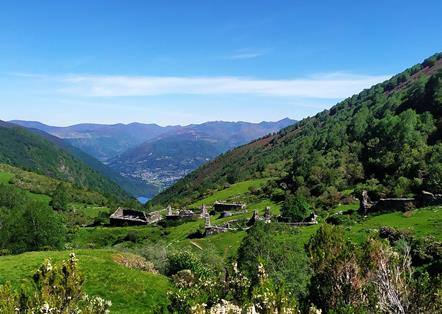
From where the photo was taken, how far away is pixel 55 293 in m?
19.1

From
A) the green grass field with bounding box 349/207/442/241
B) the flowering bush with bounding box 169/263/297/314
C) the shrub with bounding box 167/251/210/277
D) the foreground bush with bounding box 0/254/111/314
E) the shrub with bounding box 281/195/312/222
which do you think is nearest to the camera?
the foreground bush with bounding box 0/254/111/314

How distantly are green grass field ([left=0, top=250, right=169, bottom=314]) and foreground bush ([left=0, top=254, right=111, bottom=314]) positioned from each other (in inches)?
811

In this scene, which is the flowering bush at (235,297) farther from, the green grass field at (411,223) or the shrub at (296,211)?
the shrub at (296,211)

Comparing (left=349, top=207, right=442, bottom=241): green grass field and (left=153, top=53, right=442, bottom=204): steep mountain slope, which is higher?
(left=153, top=53, right=442, bottom=204): steep mountain slope

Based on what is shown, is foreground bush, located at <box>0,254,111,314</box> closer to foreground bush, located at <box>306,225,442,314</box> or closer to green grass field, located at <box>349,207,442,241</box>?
foreground bush, located at <box>306,225,442,314</box>

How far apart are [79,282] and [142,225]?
334 feet

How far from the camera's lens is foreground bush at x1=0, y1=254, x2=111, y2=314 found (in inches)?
701

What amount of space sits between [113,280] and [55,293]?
2724 centimetres

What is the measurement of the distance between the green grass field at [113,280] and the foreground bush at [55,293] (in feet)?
67.6

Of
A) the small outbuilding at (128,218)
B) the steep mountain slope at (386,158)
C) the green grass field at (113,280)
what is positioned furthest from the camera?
the small outbuilding at (128,218)

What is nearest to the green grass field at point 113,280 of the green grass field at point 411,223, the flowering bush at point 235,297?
the flowering bush at point 235,297

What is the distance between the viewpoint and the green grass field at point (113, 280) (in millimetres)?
42125

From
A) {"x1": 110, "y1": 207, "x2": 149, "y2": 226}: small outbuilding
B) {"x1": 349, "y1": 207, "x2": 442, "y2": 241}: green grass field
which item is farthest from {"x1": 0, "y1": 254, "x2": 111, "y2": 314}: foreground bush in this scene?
{"x1": 110, "y1": 207, "x2": 149, "y2": 226}: small outbuilding

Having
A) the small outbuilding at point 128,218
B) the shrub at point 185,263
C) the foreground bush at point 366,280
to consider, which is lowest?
the small outbuilding at point 128,218
